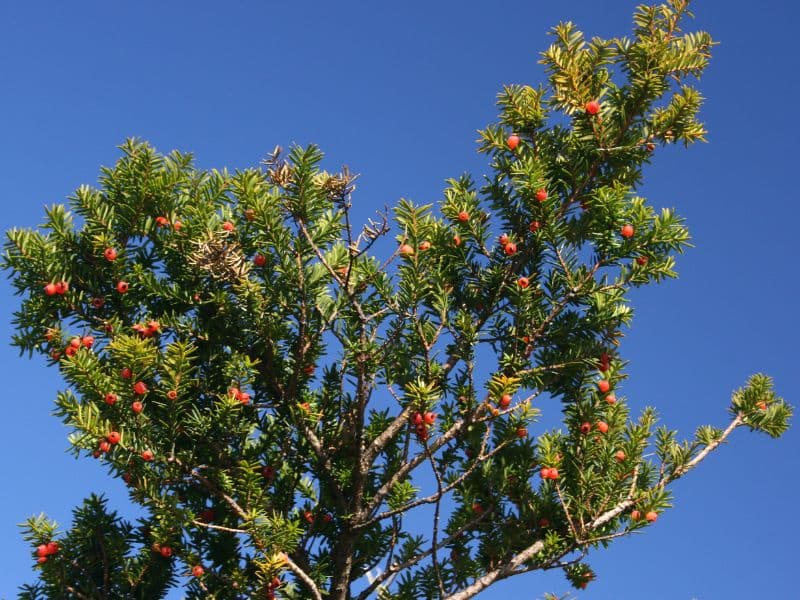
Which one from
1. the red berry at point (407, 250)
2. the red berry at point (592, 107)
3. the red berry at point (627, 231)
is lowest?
the red berry at point (627, 231)

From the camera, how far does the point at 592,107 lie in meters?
6.35

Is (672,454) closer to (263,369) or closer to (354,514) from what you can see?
(354,514)

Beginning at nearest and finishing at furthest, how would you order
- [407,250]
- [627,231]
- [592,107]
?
[407,250] → [627,231] → [592,107]

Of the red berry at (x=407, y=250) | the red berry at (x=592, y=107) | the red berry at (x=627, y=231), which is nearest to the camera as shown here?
the red berry at (x=407, y=250)

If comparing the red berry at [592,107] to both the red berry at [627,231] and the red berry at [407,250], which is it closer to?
the red berry at [627,231]

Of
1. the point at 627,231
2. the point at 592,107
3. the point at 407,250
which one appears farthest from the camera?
the point at 592,107

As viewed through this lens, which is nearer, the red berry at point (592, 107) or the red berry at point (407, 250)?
the red berry at point (407, 250)

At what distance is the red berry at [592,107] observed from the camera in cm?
635

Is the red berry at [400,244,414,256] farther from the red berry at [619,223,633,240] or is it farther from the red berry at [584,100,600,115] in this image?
the red berry at [584,100,600,115]

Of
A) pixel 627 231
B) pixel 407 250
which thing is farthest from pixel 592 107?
pixel 407 250

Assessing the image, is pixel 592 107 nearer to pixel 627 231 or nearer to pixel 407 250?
pixel 627 231

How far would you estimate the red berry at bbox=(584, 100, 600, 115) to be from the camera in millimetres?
6348

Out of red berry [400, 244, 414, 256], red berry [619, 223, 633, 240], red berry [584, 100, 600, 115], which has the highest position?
red berry [584, 100, 600, 115]

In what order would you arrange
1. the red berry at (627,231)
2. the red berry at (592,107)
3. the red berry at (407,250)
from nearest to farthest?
the red berry at (407,250)
the red berry at (627,231)
the red berry at (592,107)
